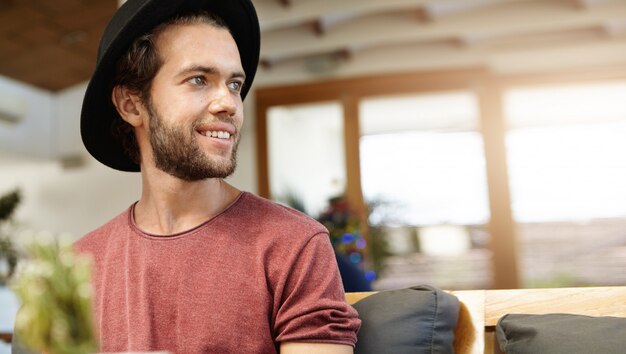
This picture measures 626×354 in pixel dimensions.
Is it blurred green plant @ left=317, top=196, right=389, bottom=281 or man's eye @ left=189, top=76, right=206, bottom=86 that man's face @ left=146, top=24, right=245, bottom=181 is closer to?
man's eye @ left=189, top=76, right=206, bottom=86

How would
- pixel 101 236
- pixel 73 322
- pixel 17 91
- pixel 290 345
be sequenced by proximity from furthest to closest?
pixel 17 91 < pixel 101 236 < pixel 290 345 < pixel 73 322

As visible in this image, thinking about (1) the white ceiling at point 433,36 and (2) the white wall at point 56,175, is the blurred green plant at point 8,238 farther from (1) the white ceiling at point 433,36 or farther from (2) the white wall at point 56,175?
(1) the white ceiling at point 433,36

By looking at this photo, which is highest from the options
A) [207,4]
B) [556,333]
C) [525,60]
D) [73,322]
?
[525,60]

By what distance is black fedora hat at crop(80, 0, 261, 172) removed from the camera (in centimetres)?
133

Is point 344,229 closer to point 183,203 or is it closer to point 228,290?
point 183,203

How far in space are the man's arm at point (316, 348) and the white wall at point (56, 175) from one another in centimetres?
596

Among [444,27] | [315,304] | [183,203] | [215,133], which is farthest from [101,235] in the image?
[444,27]

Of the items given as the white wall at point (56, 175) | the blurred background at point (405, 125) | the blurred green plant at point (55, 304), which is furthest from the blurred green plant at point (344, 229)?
the blurred green plant at point (55, 304)

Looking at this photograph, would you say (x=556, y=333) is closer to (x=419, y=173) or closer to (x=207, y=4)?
(x=207, y=4)

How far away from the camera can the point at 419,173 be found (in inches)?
267

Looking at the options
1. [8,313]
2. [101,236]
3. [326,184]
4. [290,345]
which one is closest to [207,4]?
[101,236]

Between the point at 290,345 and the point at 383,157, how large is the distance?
220 inches

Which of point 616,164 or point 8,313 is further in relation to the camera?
point 616,164

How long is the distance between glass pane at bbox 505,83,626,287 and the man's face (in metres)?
5.62
